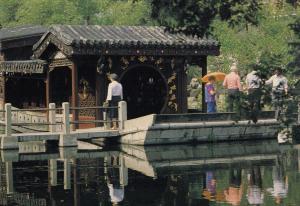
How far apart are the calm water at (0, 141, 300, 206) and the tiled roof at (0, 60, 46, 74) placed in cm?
551

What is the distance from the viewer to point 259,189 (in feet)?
42.5

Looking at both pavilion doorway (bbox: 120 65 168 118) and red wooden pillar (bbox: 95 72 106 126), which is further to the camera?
pavilion doorway (bbox: 120 65 168 118)

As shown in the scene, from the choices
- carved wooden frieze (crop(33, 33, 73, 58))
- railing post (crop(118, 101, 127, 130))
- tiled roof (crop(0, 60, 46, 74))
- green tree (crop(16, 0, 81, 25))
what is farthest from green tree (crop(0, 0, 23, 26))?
railing post (crop(118, 101, 127, 130))

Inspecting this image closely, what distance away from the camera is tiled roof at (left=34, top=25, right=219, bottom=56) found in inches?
907

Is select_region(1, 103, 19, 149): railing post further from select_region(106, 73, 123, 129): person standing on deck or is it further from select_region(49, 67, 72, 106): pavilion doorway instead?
select_region(49, 67, 72, 106): pavilion doorway

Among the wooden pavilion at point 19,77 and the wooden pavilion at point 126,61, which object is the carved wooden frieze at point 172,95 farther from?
the wooden pavilion at point 19,77

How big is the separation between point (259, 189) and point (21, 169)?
6.19 metres

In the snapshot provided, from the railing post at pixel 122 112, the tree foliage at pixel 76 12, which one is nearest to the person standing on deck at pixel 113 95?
the railing post at pixel 122 112

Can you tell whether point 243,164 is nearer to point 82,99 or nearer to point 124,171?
point 124,171

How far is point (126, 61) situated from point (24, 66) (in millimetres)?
4683

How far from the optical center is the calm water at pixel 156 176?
1210 cm

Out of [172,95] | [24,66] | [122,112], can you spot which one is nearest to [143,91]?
[172,95]

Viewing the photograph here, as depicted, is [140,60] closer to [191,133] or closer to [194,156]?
[191,133]

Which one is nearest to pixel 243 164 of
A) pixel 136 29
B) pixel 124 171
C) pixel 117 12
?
pixel 124 171
